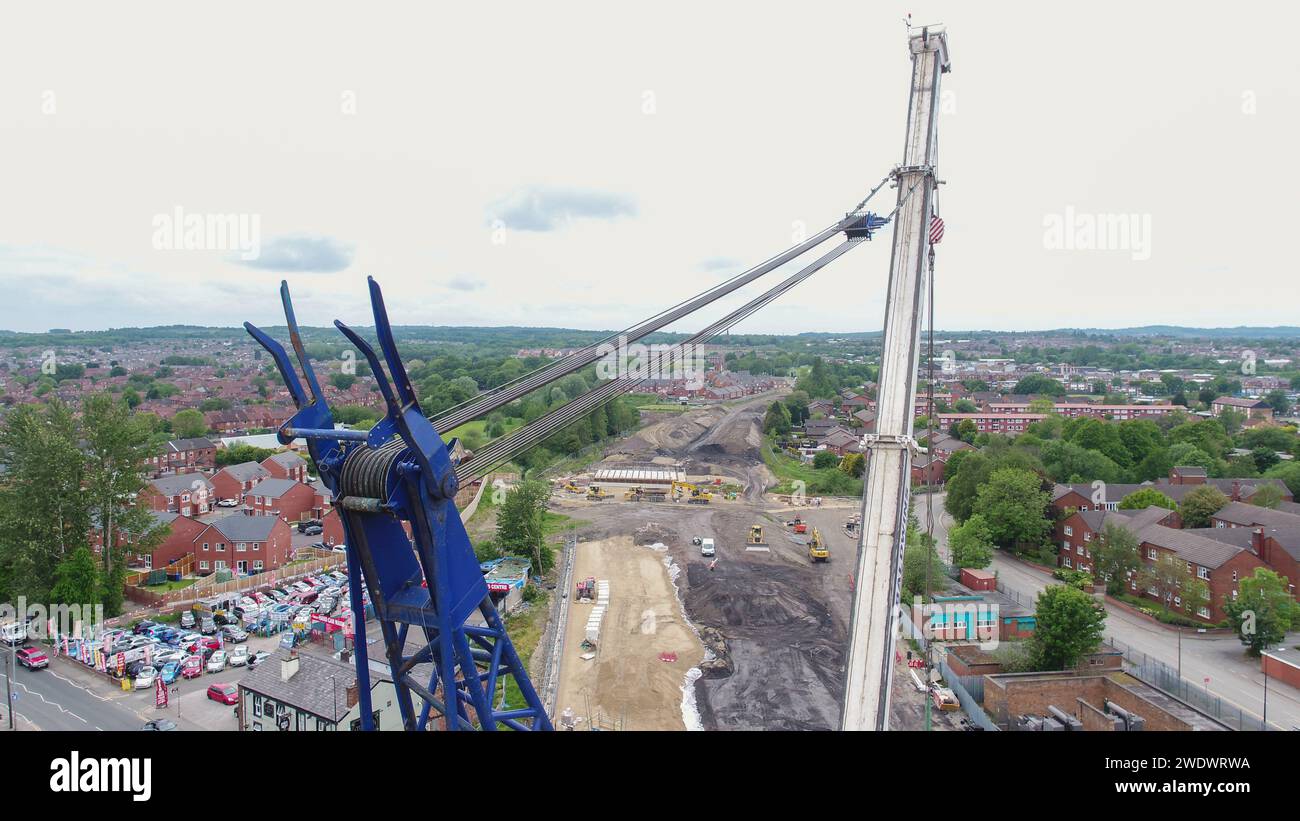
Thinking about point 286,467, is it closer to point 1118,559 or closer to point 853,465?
point 853,465

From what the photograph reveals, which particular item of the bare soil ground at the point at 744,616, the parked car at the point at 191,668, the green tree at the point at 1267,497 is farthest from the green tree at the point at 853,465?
the parked car at the point at 191,668

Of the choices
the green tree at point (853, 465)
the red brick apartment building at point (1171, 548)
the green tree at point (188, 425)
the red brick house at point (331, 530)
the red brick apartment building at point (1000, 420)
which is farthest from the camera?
the red brick apartment building at point (1000, 420)

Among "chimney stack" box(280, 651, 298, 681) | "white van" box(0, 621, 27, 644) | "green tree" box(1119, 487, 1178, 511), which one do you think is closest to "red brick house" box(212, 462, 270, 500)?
"white van" box(0, 621, 27, 644)

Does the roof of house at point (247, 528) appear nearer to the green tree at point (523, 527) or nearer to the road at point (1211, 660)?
the green tree at point (523, 527)

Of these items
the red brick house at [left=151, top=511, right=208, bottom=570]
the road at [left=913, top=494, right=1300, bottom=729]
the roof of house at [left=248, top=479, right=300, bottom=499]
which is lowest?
the road at [left=913, top=494, right=1300, bottom=729]

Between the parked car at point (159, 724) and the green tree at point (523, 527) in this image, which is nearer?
the parked car at point (159, 724)

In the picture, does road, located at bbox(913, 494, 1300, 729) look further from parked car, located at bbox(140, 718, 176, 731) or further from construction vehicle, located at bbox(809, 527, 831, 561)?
parked car, located at bbox(140, 718, 176, 731)

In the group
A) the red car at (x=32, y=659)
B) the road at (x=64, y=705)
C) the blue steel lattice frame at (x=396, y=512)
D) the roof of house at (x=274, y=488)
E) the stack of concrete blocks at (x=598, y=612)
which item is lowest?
the stack of concrete blocks at (x=598, y=612)
